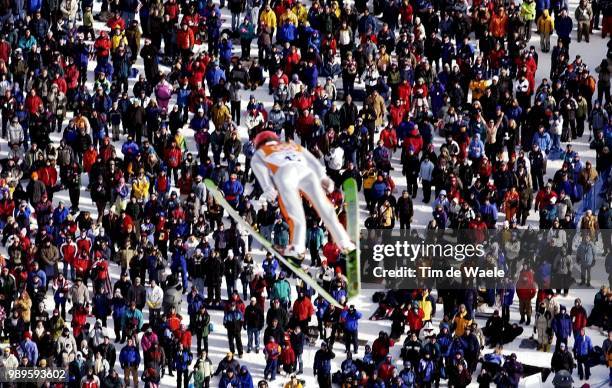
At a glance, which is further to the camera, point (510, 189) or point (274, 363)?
point (510, 189)

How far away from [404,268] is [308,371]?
10.2 ft

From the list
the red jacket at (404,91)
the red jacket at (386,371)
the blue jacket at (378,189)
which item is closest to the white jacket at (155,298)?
the red jacket at (386,371)

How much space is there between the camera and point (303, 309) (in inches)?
1966

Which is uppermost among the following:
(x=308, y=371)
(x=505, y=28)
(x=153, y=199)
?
(x=505, y=28)

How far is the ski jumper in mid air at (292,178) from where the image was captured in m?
38.6

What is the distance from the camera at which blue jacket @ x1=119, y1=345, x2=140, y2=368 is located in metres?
49.0

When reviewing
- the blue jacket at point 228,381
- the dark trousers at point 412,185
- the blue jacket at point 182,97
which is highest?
the blue jacket at point 182,97

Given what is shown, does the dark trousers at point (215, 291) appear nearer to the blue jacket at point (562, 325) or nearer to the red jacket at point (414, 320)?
the red jacket at point (414, 320)

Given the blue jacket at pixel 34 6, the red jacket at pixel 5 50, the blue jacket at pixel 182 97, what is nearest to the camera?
the blue jacket at pixel 182 97

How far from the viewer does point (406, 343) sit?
4903cm

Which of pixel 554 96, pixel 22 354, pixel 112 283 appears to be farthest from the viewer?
pixel 554 96

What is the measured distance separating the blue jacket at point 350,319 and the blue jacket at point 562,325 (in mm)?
4096

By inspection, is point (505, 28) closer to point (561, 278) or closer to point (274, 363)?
point (561, 278)

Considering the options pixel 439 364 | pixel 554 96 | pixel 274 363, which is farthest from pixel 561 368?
pixel 554 96
